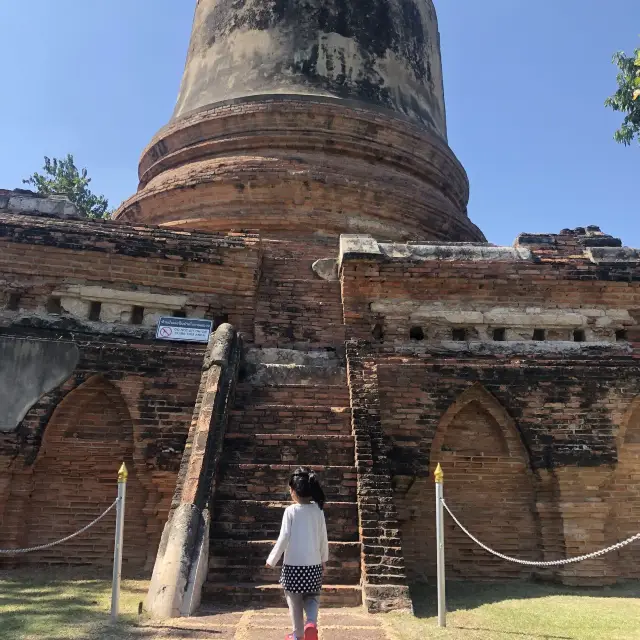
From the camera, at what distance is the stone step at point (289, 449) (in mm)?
5840

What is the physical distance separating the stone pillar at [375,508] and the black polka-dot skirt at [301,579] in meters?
1.06

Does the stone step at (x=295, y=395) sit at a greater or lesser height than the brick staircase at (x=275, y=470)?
greater

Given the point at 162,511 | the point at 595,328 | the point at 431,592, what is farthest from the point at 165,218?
the point at 431,592

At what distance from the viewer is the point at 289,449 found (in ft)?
19.4

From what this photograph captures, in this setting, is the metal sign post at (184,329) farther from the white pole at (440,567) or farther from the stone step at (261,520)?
the white pole at (440,567)

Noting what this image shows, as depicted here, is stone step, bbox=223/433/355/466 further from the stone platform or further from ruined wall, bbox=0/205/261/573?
the stone platform

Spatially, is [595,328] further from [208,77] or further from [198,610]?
[208,77]

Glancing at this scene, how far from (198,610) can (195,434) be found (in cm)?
167

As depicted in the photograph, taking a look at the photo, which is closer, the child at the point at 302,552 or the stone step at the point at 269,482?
the child at the point at 302,552

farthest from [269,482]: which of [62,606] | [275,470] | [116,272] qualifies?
[116,272]

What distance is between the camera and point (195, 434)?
231 inches

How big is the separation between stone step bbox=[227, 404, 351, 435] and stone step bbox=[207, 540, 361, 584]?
129 centimetres

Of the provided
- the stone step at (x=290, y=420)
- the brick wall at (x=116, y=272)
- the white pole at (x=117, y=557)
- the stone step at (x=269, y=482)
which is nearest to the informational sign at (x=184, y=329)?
the brick wall at (x=116, y=272)

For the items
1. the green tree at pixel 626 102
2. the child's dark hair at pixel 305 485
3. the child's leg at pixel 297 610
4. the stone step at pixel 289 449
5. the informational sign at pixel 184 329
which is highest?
the green tree at pixel 626 102
